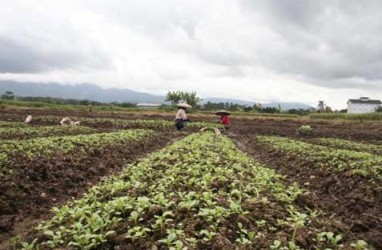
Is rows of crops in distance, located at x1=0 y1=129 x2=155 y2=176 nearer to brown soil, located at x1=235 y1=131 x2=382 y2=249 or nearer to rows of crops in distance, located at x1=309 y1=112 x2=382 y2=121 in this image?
brown soil, located at x1=235 y1=131 x2=382 y2=249

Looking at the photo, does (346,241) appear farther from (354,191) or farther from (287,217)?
(354,191)

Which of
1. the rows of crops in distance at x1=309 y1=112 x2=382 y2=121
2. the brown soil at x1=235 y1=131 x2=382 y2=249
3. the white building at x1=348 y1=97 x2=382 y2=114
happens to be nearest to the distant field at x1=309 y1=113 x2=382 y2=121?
the rows of crops in distance at x1=309 y1=112 x2=382 y2=121

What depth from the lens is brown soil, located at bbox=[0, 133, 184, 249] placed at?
8173 millimetres

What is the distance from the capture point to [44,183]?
34.4 feet

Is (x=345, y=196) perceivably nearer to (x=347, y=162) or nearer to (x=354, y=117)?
(x=347, y=162)

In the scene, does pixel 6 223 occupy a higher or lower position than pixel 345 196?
lower

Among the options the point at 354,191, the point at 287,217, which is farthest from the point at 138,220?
the point at 354,191

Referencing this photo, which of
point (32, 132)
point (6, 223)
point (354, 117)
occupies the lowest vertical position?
point (32, 132)

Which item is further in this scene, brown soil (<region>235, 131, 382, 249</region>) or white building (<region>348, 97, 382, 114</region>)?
white building (<region>348, 97, 382, 114</region>)

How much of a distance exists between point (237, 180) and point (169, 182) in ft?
4.37

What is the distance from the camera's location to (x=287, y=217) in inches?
263

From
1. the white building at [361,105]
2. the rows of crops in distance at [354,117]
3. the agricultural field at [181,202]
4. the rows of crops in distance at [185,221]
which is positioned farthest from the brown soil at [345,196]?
the white building at [361,105]

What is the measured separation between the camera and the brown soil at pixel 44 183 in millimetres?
8173

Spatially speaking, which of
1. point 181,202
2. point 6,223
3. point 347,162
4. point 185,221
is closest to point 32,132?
point 347,162
